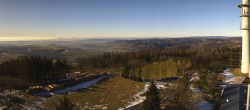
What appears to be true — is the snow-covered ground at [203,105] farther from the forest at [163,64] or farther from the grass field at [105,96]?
the forest at [163,64]

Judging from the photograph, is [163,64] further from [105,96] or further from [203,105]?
[203,105]

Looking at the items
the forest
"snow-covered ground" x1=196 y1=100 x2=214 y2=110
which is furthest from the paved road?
the forest

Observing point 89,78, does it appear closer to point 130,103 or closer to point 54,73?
point 54,73

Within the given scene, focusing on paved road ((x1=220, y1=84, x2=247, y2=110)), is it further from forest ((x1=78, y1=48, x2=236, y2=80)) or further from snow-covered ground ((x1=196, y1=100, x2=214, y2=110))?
forest ((x1=78, y1=48, x2=236, y2=80))

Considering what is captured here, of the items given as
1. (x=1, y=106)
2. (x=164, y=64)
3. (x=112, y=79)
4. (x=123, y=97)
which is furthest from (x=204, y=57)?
(x=1, y=106)

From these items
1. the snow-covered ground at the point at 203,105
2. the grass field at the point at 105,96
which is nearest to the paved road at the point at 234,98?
the snow-covered ground at the point at 203,105

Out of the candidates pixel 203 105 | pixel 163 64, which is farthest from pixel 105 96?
pixel 163 64
